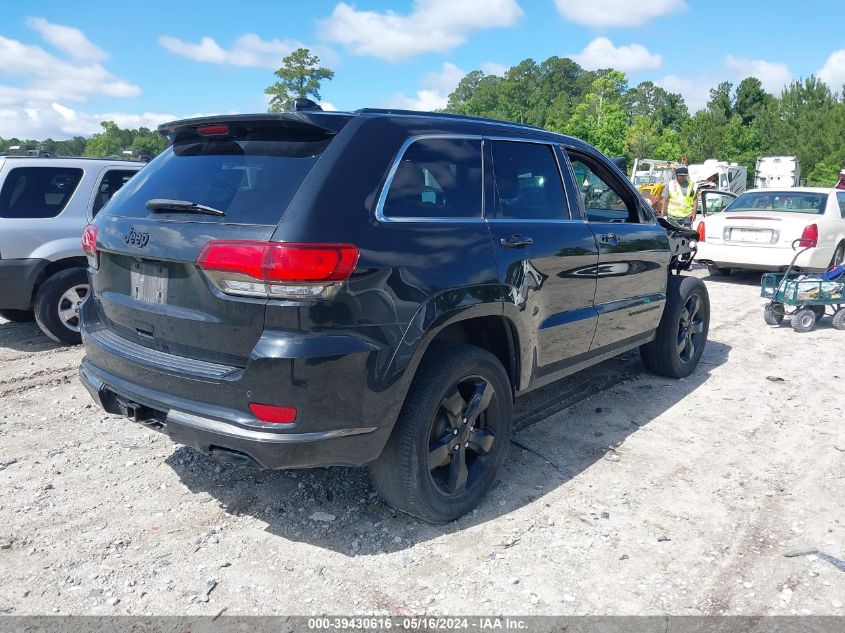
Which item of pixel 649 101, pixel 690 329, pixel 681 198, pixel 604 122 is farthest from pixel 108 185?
pixel 649 101

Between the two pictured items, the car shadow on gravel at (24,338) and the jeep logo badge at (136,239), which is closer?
the jeep logo badge at (136,239)

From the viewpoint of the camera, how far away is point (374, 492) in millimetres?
3537

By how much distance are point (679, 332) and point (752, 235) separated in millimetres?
5572

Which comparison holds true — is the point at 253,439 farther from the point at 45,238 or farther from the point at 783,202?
the point at 783,202

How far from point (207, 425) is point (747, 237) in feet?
31.9

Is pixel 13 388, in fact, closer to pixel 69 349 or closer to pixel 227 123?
pixel 69 349

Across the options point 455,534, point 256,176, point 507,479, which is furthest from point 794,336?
point 256,176

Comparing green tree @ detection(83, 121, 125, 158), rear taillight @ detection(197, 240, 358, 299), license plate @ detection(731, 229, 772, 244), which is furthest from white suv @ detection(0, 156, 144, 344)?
green tree @ detection(83, 121, 125, 158)

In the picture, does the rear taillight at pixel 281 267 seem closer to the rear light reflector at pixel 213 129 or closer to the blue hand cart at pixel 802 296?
the rear light reflector at pixel 213 129

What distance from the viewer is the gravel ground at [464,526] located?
271 centimetres

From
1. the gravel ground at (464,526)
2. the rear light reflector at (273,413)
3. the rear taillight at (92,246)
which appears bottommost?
the gravel ground at (464,526)

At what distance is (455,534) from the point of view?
10.4ft

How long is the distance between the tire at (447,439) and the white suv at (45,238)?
446 centimetres

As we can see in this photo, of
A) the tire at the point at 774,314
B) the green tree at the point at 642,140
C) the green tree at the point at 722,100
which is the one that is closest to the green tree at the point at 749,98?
the green tree at the point at 722,100
